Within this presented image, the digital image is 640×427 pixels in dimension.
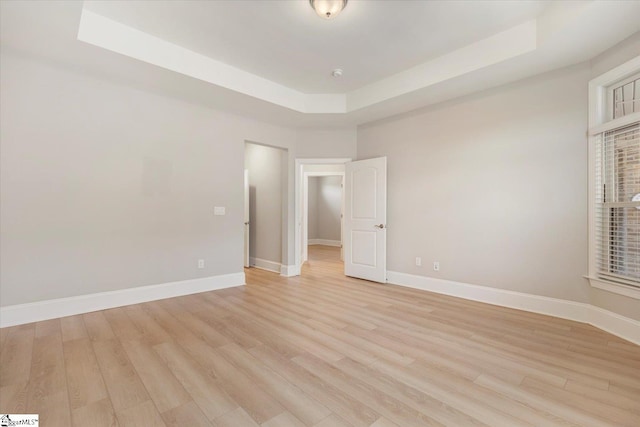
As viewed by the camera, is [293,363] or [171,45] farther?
[171,45]

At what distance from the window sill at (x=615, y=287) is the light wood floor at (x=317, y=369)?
428 mm

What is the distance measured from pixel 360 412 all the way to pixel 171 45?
3850mm

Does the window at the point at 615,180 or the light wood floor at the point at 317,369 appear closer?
the light wood floor at the point at 317,369

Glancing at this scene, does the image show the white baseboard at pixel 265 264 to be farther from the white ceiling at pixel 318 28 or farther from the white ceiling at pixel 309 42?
the white ceiling at pixel 318 28

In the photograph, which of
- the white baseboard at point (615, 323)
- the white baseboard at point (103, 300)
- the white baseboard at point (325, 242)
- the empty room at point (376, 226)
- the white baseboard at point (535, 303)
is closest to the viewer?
the empty room at point (376, 226)

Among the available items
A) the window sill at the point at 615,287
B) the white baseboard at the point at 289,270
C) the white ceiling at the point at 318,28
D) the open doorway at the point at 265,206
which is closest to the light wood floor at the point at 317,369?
the window sill at the point at 615,287

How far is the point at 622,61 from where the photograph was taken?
2.82m

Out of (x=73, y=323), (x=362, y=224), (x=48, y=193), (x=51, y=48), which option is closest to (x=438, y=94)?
(x=362, y=224)

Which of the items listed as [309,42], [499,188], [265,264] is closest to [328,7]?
[309,42]

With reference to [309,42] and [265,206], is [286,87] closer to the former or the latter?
[309,42]

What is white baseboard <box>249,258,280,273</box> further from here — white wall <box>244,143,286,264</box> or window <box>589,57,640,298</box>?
window <box>589,57,640,298</box>

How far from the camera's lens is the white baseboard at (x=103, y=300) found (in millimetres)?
3000

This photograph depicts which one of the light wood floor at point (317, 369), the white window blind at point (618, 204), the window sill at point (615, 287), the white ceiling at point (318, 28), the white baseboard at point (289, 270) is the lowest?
the light wood floor at point (317, 369)

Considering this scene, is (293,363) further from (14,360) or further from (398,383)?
(14,360)
